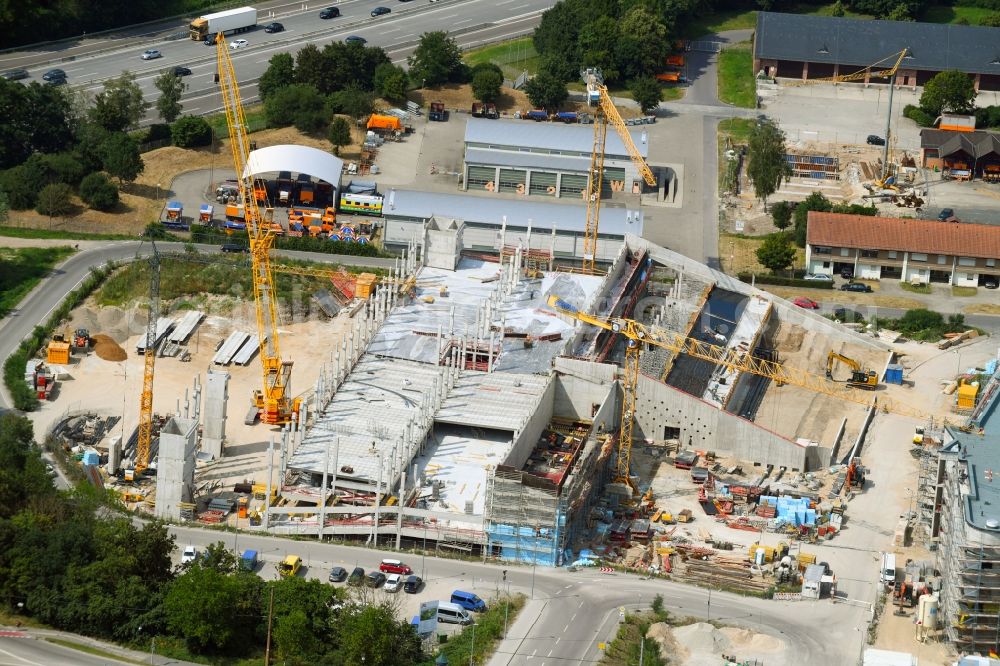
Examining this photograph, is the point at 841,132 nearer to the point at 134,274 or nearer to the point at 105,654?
the point at 134,274

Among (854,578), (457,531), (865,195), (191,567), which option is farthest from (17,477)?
(865,195)

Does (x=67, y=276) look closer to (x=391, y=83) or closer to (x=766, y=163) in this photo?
(x=391, y=83)

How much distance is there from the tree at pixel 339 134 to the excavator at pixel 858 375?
174ft

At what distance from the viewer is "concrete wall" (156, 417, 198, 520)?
423 ft

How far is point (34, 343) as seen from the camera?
150 meters

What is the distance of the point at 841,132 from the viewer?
654 ft

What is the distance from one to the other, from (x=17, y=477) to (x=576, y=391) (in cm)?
3864

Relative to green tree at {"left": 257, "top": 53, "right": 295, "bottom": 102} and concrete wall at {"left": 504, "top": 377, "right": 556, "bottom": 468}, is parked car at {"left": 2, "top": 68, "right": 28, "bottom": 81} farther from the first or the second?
concrete wall at {"left": 504, "top": 377, "right": 556, "bottom": 468}

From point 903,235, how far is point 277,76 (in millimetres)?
61185

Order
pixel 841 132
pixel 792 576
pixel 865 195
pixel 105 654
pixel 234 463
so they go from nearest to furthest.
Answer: pixel 105 654 < pixel 792 576 < pixel 234 463 < pixel 865 195 < pixel 841 132

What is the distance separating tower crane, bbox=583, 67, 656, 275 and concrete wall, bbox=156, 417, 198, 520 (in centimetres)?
4586

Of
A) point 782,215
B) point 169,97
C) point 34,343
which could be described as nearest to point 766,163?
point 782,215

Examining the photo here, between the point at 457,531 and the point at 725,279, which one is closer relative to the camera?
the point at 457,531

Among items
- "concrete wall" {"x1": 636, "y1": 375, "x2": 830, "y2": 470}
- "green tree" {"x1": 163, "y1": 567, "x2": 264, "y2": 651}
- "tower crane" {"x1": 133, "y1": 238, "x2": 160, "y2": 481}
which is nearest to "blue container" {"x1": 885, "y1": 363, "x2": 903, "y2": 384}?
"concrete wall" {"x1": 636, "y1": 375, "x2": 830, "y2": 470}
